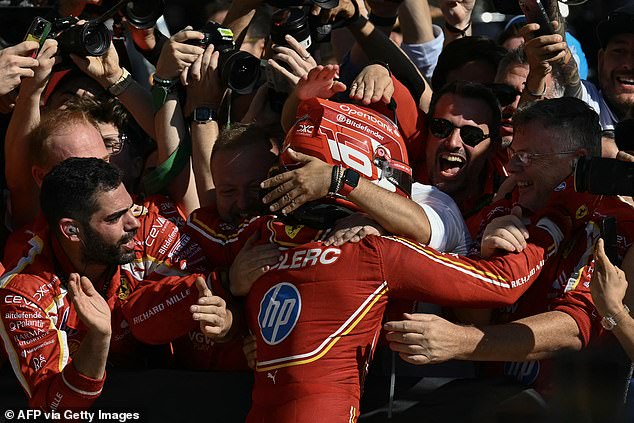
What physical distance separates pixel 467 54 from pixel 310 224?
195cm

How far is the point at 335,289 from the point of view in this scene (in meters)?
3.69

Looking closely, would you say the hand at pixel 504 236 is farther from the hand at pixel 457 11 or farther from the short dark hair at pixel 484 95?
the hand at pixel 457 11

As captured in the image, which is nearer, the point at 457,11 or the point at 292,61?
the point at 292,61

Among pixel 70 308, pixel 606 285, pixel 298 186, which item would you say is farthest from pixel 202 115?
pixel 606 285

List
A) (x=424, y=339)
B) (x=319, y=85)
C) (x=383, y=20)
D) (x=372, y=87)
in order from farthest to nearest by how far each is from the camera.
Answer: (x=383, y=20) < (x=372, y=87) < (x=319, y=85) < (x=424, y=339)

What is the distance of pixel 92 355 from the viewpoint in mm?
3820

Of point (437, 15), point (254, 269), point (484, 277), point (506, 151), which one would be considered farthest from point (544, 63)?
point (437, 15)

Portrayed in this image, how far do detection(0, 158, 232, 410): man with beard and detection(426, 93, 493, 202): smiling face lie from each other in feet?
3.67

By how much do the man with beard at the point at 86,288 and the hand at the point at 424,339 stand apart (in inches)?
25.8

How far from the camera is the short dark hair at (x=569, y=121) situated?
405 cm

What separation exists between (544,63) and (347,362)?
1744 mm

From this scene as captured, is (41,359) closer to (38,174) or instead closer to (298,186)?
(38,174)

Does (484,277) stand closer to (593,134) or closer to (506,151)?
(593,134)

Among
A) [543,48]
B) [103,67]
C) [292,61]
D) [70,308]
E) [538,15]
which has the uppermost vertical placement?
[538,15]
